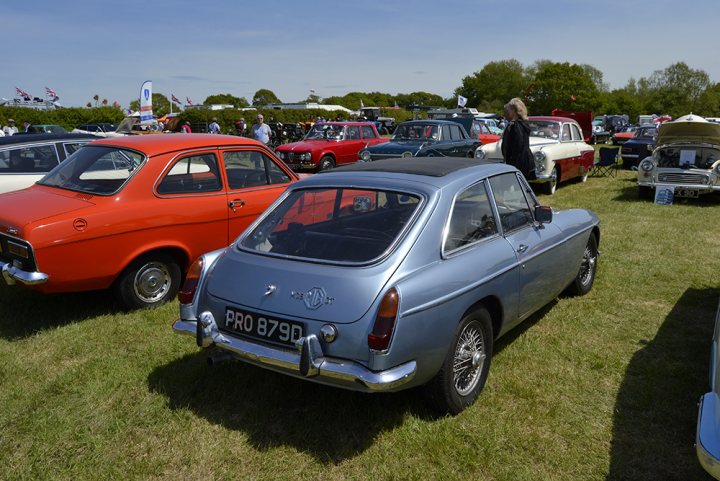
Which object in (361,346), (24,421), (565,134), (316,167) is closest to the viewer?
(361,346)

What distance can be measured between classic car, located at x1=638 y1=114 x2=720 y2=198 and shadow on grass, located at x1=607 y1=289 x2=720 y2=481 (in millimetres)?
6692

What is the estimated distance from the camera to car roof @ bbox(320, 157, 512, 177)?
3797 millimetres

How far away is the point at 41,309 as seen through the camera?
5.35m

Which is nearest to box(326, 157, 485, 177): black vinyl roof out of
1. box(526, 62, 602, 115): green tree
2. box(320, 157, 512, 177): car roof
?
box(320, 157, 512, 177): car roof

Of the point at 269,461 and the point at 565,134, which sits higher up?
the point at 565,134

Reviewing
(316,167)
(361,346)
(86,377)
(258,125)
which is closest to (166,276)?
(86,377)

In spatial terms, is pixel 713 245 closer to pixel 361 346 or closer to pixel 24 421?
pixel 361 346

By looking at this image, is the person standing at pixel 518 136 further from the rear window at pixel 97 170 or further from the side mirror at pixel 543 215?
the rear window at pixel 97 170

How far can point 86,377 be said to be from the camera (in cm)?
400

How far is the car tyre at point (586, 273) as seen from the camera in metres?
5.51

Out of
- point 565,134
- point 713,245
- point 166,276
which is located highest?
point 565,134

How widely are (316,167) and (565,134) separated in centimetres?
661

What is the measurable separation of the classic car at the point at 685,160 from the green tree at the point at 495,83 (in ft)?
266

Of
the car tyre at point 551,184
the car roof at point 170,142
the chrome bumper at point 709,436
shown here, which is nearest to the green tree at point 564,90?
the car tyre at point 551,184
